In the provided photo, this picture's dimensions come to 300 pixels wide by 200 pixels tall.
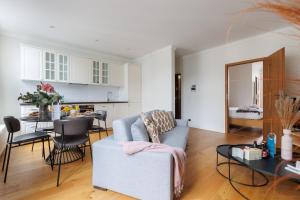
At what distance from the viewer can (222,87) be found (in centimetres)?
471

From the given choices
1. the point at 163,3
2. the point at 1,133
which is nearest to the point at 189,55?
the point at 163,3

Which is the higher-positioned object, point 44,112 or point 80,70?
point 80,70

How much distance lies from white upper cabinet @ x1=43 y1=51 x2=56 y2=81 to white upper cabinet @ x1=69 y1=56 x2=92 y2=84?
44 cm

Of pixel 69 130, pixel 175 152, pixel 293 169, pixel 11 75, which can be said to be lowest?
pixel 293 169

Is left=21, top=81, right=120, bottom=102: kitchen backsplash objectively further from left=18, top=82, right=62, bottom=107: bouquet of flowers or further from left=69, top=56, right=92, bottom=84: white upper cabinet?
left=18, top=82, right=62, bottom=107: bouquet of flowers

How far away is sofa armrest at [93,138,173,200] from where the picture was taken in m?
1.53

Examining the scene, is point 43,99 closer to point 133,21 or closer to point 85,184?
point 85,184

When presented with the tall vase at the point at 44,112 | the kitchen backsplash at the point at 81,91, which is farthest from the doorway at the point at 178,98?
the tall vase at the point at 44,112

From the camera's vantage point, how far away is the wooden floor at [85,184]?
5.77 ft

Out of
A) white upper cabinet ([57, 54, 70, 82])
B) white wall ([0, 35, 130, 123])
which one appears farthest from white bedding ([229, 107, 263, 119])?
white wall ([0, 35, 130, 123])

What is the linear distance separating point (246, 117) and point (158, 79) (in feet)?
9.37

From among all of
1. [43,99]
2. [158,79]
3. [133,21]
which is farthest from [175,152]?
[158,79]

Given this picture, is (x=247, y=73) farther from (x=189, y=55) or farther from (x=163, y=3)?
(x=163, y=3)

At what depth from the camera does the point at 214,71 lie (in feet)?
16.1
